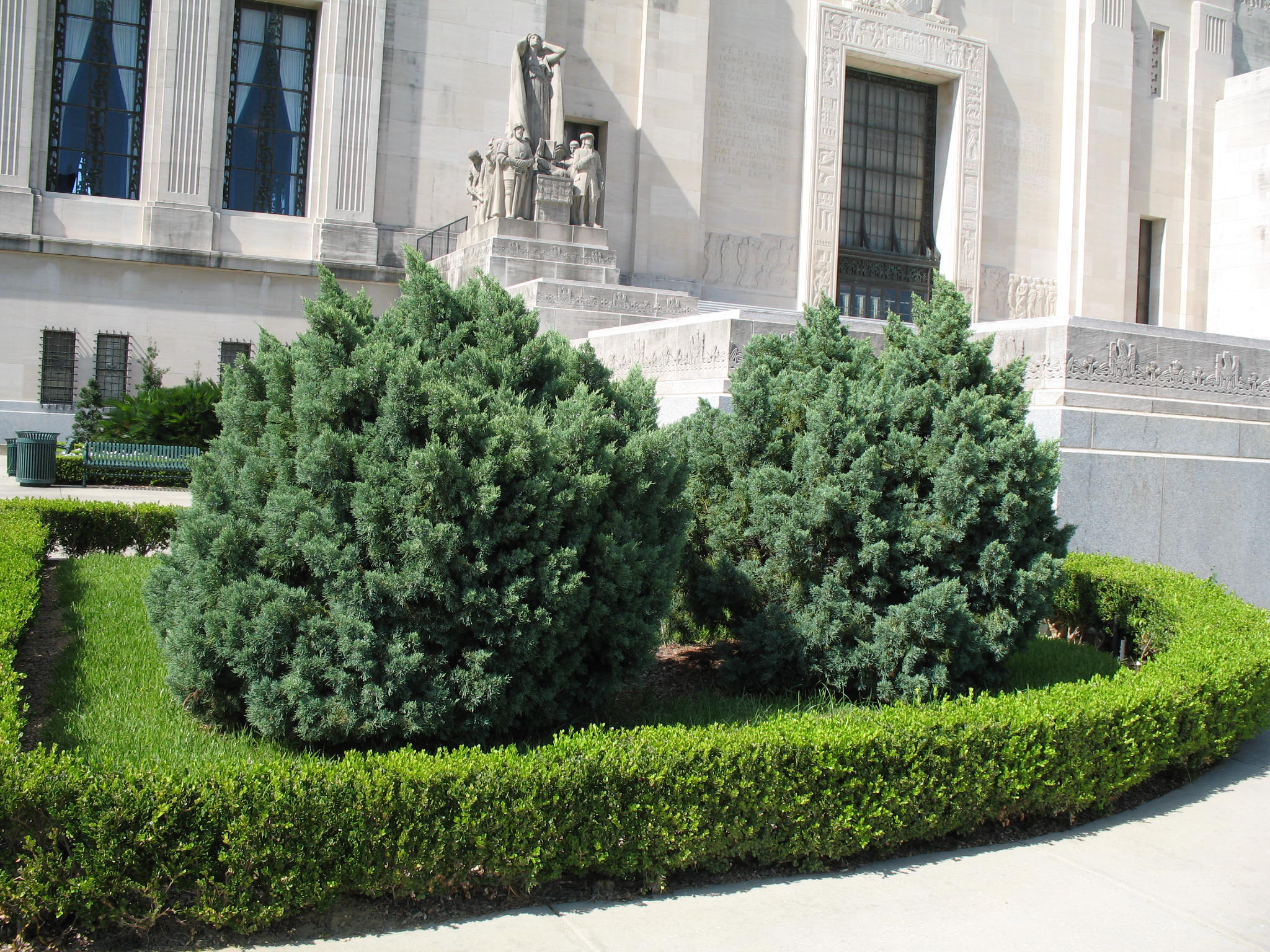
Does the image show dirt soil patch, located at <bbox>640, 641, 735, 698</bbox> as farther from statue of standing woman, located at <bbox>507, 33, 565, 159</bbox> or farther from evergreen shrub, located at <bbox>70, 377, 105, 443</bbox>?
evergreen shrub, located at <bbox>70, 377, 105, 443</bbox>

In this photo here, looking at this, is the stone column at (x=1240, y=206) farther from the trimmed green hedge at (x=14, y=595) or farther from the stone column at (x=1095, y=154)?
the trimmed green hedge at (x=14, y=595)

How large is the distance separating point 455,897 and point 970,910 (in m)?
2.14

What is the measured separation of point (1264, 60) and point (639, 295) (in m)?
27.1

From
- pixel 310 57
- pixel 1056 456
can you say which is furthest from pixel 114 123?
pixel 1056 456

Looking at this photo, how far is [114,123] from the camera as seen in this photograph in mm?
21719

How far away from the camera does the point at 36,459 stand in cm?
1617

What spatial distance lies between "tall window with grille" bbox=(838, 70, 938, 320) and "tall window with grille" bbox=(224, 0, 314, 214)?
13574 mm

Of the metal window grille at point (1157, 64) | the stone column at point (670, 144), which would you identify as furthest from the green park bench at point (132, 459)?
the metal window grille at point (1157, 64)

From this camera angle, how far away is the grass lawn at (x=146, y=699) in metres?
4.97

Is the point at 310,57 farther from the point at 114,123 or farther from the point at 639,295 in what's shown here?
the point at 639,295

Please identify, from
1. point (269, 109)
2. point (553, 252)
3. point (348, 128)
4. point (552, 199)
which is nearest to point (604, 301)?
point (553, 252)

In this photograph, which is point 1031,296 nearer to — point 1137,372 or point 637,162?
point 637,162

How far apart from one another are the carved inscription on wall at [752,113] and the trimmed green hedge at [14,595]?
20083mm

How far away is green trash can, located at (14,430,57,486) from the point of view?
16109 mm
